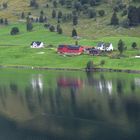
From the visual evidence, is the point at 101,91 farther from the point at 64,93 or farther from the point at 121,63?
the point at 121,63

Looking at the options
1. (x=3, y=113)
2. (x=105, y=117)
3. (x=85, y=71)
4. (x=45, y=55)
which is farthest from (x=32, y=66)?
(x=105, y=117)

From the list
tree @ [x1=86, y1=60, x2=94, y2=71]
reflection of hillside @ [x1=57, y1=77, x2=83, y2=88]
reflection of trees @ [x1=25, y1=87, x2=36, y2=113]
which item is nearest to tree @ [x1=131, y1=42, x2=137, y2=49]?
tree @ [x1=86, y1=60, x2=94, y2=71]

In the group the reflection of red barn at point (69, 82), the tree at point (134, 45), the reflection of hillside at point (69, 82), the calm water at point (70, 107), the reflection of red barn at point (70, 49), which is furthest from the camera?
the reflection of red barn at point (70, 49)

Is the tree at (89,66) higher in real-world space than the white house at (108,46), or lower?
lower

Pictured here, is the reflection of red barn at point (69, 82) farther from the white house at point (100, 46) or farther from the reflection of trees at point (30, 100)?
the white house at point (100, 46)

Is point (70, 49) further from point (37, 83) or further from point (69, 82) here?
point (37, 83)

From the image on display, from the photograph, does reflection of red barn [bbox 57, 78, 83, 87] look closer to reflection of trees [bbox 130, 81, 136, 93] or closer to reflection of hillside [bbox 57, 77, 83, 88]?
reflection of hillside [bbox 57, 77, 83, 88]

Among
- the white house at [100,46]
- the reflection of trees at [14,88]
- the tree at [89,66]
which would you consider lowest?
the tree at [89,66]

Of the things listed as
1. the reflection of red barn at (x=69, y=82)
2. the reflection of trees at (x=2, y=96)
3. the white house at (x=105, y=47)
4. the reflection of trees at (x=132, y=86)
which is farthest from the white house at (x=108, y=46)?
the reflection of trees at (x=2, y=96)
